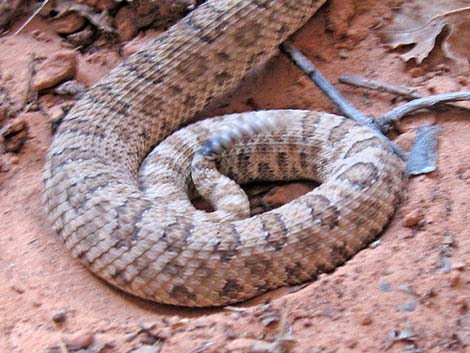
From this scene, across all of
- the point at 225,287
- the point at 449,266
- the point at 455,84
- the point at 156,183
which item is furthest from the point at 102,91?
the point at 449,266

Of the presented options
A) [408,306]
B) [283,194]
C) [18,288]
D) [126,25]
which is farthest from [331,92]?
[18,288]

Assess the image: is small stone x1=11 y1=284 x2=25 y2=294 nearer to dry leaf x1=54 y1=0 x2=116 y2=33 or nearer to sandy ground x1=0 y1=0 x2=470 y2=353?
sandy ground x1=0 y1=0 x2=470 y2=353

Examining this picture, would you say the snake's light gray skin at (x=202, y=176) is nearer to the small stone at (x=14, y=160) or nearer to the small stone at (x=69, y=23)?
the small stone at (x=14, y=160)

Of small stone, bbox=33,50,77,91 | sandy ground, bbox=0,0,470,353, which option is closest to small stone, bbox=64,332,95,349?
sandy ground, bbox=0,0,470,353

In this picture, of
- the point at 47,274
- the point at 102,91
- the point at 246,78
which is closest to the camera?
the point at 47,274

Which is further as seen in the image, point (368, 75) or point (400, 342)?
point (368, 75)

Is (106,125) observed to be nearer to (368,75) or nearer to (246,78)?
(246,78)

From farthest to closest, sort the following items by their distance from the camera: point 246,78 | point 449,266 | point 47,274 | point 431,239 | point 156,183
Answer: point 246,78, point 156,183, point 47,274, point 431,239, point 449,266
